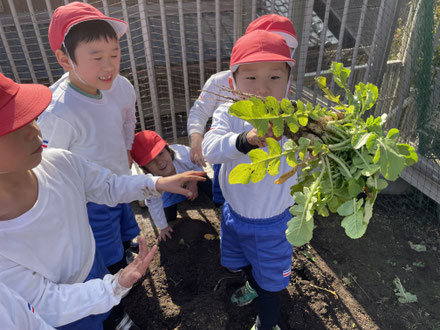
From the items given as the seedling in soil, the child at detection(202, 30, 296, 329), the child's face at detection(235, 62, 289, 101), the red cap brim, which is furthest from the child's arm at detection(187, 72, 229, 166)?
the seedling in soil

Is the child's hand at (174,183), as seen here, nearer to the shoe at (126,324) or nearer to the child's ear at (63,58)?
the child's ear at (63,58)

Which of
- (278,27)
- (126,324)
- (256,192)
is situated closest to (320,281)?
(256,192)

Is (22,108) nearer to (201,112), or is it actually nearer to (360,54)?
(201,112)

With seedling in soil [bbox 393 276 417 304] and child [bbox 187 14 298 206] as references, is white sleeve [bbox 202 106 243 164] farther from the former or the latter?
seedling in soil [bbox 393 276 417 304]

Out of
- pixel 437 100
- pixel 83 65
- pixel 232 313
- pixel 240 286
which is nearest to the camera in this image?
pixel 83 65

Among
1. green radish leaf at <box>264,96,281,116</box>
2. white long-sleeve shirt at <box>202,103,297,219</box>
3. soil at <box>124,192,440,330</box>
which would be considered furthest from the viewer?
soil at <box>124,192,440,330</box>

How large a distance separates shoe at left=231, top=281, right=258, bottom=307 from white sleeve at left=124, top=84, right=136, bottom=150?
141 cm

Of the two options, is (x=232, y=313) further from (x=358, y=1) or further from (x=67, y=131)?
(x=358, y=1)

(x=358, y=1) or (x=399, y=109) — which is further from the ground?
(x=358, y=1)

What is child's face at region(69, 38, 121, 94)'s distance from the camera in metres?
1.79

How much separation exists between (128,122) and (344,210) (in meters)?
1.82

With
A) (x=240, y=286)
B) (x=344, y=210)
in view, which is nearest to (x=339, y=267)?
(x=240, y=286)

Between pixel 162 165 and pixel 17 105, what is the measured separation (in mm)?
1674

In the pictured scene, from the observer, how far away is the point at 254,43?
5.08 feet
